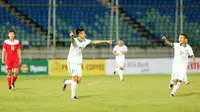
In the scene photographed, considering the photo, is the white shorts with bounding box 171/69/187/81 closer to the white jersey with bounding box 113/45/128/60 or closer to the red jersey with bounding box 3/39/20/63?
the red jersey with bounding box 3/39/20/63

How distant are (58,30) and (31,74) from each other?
481 cm

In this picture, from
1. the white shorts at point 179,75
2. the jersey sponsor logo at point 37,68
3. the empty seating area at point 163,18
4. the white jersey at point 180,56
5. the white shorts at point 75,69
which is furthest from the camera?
the empty seating area at point 163,18

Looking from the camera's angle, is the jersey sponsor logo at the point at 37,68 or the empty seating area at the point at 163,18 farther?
the empty seating area at the point at 163,18

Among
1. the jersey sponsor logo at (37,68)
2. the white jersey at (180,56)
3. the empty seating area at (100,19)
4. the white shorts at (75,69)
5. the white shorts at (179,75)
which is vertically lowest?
the jersey sponsor logo at (37,68)

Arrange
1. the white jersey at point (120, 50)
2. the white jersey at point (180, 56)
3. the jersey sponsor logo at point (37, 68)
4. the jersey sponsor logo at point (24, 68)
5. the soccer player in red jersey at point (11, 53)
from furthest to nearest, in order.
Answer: the jersey sponsor logo at point (37, 68), the jersey sponsor logo at point (24, 68), the white jersey at point (120, 50), the soccer player in red jersey at point (11, 53), the white jersey at point (180, 56)

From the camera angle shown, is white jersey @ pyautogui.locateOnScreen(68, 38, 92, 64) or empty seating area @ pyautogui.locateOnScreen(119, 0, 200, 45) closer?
white jersey @ pyautogui.locateOnScreen(68, 38, 92, 64)

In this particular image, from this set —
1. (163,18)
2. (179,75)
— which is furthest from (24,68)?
(179,75)

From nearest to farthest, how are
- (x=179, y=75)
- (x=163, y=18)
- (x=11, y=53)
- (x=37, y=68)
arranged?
(x=179, y=75) → (x=11, y=53) → (x=37, y=68) → (x=163, y=18)

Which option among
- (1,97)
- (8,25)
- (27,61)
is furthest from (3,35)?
(1,97)

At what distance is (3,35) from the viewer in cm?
3066

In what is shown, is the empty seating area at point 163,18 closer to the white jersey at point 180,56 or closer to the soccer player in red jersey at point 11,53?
the soccer player in red jersey at point 11,53

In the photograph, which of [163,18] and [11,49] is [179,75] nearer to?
[11,49]

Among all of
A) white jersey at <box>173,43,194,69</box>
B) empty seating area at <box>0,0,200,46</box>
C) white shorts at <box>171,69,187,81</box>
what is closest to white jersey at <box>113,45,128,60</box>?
empty seating area at <box>0,0,200,46</box>

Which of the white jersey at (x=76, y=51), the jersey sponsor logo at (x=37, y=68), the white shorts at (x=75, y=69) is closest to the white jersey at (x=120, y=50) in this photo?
the jersey sponsor logo at (x=37, y=68)
